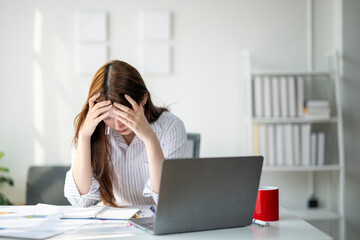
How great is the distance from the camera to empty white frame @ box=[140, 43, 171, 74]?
2.90 metres

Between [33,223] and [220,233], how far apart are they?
0.53 m

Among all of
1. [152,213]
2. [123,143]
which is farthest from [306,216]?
[152,213]

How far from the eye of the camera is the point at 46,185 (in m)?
2.68

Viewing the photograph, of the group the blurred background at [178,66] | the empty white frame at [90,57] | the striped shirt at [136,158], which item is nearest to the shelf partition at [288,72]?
the blurred background at [178,66]

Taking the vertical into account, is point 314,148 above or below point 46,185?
above

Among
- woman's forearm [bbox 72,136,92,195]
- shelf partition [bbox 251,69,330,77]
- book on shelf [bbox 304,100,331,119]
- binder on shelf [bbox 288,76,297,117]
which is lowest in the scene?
woman's forearm [bbox 72,136,92,195]

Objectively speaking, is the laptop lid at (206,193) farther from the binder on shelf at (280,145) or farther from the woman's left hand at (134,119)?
the binder on shelf at (280,145)

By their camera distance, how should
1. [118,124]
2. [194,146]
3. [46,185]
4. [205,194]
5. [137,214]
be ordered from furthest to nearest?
[46,185], [194,146], [118,124], [137,214], [205,194]

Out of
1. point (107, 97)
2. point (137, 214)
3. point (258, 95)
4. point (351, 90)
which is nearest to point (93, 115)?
point (107, 97)

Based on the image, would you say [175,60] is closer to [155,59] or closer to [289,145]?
[155,59]

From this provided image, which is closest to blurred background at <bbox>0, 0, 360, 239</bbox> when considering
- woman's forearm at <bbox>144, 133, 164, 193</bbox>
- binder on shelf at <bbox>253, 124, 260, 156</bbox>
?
binder on shelf at <bbox>253, 124, 260, 156</bbox>

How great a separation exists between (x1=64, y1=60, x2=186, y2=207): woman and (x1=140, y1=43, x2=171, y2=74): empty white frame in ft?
3.89

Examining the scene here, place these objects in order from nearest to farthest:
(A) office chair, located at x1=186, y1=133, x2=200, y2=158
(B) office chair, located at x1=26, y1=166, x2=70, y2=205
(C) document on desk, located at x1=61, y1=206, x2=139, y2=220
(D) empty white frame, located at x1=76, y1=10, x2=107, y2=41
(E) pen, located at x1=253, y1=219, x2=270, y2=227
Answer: (E) pen, located at x1=253, y1=219, x2=270, y2=227, (C) document on desk, located at x1=61, y1=206, x2=139, y2=220, (A) office chair, located at x1=186, y1=133, x2=200, y2=158, (B) office chair, located at x1=26, y1=166, x2=70, y2=205, (D) empty white frame, located at x1=76, y1=10, x2=107, y2=41

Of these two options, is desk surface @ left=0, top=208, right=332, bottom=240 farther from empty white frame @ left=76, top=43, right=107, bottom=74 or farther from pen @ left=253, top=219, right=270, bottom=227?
empty white frame @ left=76, top=43, right=107, bottom=74
